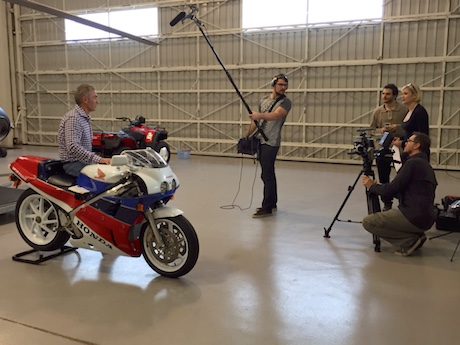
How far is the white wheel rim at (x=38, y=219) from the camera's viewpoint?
3.67 meters

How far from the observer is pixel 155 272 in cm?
333

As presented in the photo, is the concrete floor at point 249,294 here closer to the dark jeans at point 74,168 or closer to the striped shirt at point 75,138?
the dark jeans at point 74,168

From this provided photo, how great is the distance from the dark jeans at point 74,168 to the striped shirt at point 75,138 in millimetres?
34

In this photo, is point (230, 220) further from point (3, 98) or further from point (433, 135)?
point (3, 98)

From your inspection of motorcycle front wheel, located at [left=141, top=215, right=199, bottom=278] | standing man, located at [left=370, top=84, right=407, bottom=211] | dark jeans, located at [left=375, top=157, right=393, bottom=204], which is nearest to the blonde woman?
standing man, located at [left=370, top=84, right=407, bottom=211]

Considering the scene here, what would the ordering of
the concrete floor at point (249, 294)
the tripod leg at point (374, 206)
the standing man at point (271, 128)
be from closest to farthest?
the concrete floor at point (249, 294)
the tripod leg at point (374, 206)
the standing man at point (271, 128)

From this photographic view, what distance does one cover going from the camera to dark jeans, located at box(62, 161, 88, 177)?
11.5ft

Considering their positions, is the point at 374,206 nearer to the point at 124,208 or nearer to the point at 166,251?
Result: the point at 166,251

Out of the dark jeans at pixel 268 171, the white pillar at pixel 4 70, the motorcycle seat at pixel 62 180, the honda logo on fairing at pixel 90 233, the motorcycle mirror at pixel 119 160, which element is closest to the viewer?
the motorcycle mirror at pixel 119 160

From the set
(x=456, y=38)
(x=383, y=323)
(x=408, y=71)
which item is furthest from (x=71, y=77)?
(x=383, y=323)

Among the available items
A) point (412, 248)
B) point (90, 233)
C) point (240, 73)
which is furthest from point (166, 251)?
point (240, 73)

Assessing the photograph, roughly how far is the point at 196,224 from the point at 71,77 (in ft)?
31.9

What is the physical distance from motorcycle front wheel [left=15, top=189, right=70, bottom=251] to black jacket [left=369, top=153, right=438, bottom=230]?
9.31ft

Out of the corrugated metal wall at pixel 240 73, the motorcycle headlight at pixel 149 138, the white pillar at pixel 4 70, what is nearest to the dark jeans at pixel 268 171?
the motorcycle headlight at pixel 149 138
